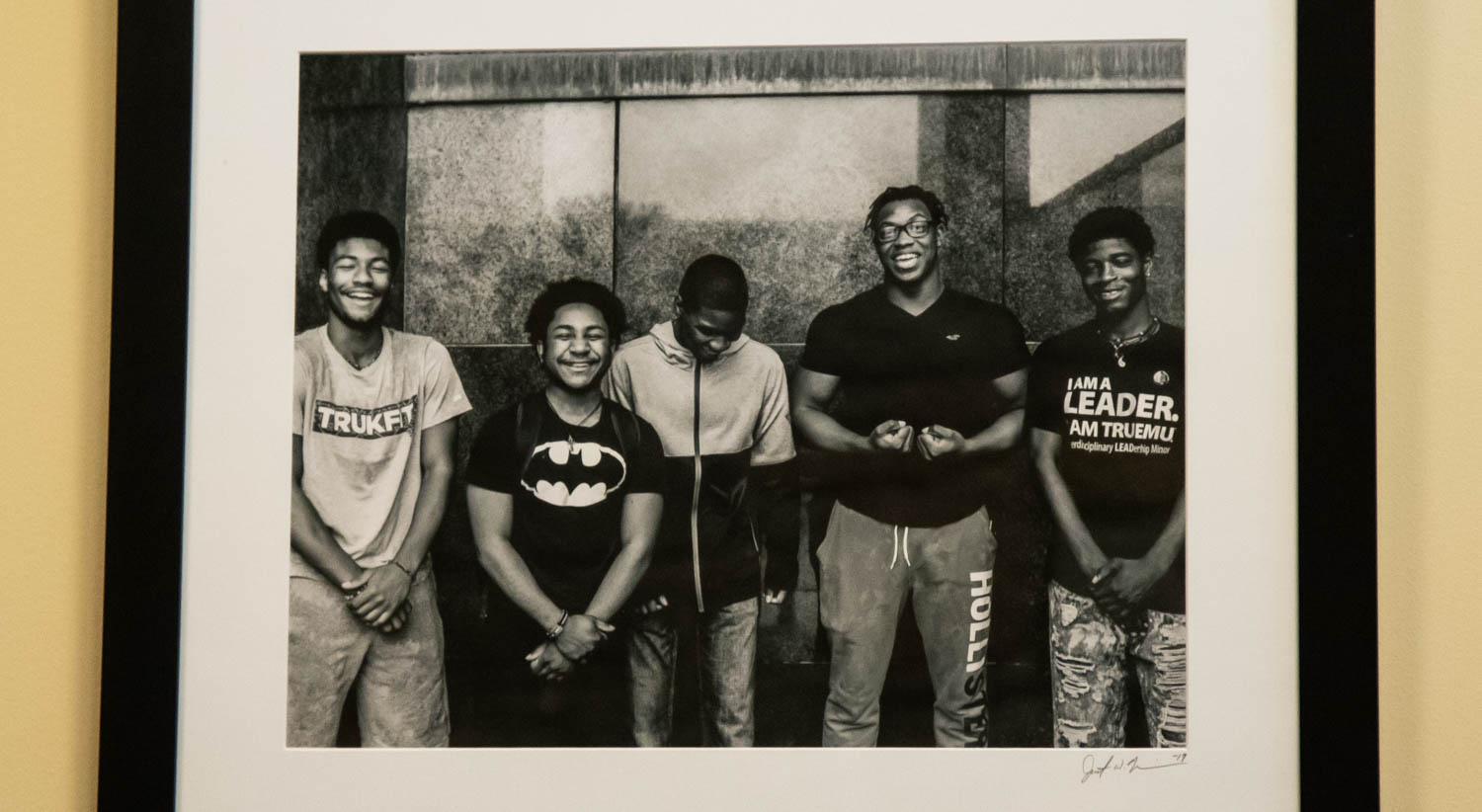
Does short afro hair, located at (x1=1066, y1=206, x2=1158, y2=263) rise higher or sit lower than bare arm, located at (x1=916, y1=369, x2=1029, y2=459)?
higher

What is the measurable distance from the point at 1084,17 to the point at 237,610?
90 cm

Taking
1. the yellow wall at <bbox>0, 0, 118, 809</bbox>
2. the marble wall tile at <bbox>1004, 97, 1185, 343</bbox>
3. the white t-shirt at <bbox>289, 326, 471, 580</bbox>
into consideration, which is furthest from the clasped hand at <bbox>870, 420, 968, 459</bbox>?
the yellow wall at <bbox>0, 0, 118, 809</bbox>

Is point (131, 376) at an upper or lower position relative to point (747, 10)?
lower

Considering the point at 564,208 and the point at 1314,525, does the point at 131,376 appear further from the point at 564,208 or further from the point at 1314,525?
the point at 1314,525

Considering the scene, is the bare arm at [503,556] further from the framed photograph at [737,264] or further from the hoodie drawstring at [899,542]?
the hoodie drawstring at [899,542]

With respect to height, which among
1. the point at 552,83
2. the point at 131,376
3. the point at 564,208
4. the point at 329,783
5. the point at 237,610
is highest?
the point at 552,83

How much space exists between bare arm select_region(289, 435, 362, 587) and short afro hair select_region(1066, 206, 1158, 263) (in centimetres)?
68

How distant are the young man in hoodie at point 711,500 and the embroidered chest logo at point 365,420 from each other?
0.59ft

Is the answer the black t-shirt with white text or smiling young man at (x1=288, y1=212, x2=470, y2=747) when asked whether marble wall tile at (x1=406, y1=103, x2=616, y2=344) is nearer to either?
smiling young man at (x1=288, y1=212, x2=470, y2=747)

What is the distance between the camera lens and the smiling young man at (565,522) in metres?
0.89

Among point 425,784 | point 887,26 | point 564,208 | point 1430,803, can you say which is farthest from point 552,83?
point 1430,803

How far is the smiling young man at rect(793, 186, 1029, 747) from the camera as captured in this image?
2.91 ft

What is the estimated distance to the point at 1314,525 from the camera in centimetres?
86

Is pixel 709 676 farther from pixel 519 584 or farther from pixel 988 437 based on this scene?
pixel 988 437
